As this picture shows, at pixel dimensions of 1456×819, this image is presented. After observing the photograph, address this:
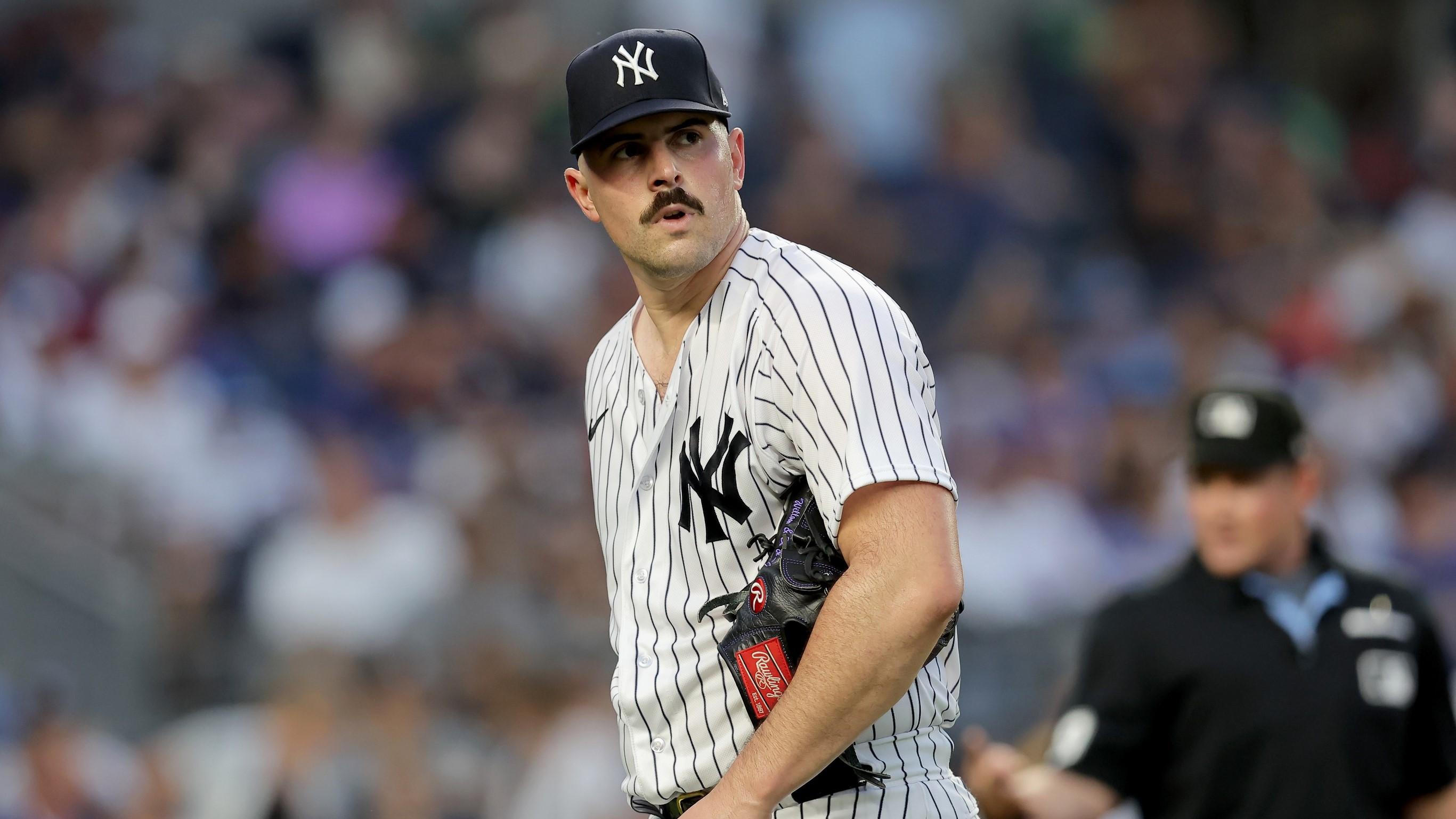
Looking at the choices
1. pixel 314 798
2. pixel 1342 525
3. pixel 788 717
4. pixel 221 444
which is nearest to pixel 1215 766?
pixel 788 717

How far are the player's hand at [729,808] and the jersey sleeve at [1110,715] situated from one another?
1.85 metres

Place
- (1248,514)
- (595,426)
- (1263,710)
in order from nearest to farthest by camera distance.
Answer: (595,426)
(1263,710)
(1248,514)

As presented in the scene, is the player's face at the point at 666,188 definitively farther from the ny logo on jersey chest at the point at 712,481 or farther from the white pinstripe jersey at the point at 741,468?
the ny logo on jersey chest at the point at 712,481

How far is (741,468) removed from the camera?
2.63m

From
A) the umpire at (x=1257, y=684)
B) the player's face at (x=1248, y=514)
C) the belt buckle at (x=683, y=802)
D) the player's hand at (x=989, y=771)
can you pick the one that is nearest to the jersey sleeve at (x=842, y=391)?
the belt buckle at (x=683, y=802)

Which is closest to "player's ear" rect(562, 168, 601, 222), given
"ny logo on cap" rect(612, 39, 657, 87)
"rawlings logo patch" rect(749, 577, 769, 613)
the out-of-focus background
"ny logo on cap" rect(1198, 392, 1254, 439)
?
"ny logo on cap" rect(612, 39, 657, 87)

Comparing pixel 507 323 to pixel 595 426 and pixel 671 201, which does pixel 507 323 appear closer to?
pixel 595 426

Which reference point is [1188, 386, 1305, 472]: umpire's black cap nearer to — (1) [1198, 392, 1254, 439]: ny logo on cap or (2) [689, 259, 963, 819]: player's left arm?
(1) [1198, 392, 1254, 439]: ny logo on cap

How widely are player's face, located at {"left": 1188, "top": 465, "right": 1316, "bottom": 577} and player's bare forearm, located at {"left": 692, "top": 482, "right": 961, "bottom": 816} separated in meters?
2.11

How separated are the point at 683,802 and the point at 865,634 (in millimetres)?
575

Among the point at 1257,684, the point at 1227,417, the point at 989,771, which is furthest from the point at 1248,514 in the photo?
the point at 989,771

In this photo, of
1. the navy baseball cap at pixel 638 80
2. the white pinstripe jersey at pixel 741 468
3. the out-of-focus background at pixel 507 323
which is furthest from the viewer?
the out-of-focus background at pixel 507 323

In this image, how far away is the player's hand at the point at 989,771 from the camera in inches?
134

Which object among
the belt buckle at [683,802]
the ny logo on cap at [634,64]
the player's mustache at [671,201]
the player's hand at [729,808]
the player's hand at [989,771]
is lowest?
the player's hand at [729,808]
